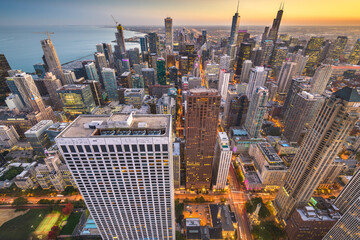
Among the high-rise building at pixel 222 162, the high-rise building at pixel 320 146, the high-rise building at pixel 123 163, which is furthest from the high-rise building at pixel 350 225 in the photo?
the high-rise building at pixel 123 163

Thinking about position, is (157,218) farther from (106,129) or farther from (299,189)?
(299,189)

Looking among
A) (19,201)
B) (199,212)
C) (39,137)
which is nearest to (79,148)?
(199,212)

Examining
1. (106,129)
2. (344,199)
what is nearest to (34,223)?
(106,129)

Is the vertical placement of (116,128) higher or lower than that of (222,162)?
higher

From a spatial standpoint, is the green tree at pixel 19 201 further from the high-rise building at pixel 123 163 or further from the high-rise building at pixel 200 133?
the high-rise building at pixel 200 133

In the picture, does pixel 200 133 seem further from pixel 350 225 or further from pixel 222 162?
pixel 350 225

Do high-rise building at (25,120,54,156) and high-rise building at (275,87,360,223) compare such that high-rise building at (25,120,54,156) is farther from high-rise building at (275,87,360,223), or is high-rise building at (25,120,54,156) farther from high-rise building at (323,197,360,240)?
high-rise building at (323,197,360,240)
